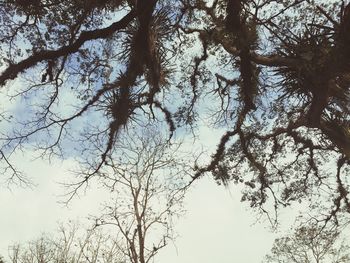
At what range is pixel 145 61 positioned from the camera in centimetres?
622

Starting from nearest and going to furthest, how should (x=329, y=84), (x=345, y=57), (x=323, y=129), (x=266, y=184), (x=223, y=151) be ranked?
(x=345, y=57)
(x=329, y=84)
(x=323, y=129)
(x=223, y=151)
(x=266, y=184)

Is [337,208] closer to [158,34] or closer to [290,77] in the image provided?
[290,77]

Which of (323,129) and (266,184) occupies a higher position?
(266,184)

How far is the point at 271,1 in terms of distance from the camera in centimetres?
746

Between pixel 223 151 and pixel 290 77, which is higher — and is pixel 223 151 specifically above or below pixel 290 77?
above

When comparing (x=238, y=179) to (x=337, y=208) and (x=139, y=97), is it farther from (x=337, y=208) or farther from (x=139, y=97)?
(x=139, y=97)

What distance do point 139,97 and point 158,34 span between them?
1629 millimetres

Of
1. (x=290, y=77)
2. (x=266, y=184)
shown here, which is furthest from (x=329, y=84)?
(x=266, y=184)

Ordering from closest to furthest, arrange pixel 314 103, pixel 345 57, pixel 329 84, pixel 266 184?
pixel 345 57 → pixel 329 84 → pixel 314 103 → pixel 266 184

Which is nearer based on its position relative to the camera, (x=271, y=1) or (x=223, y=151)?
(x=271, y=1)

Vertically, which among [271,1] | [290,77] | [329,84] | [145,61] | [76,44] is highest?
[271,1]

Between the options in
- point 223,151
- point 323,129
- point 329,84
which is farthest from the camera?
point 223,151

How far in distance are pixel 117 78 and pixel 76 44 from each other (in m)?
0.85

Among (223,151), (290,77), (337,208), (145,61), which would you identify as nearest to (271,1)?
(290,77)
